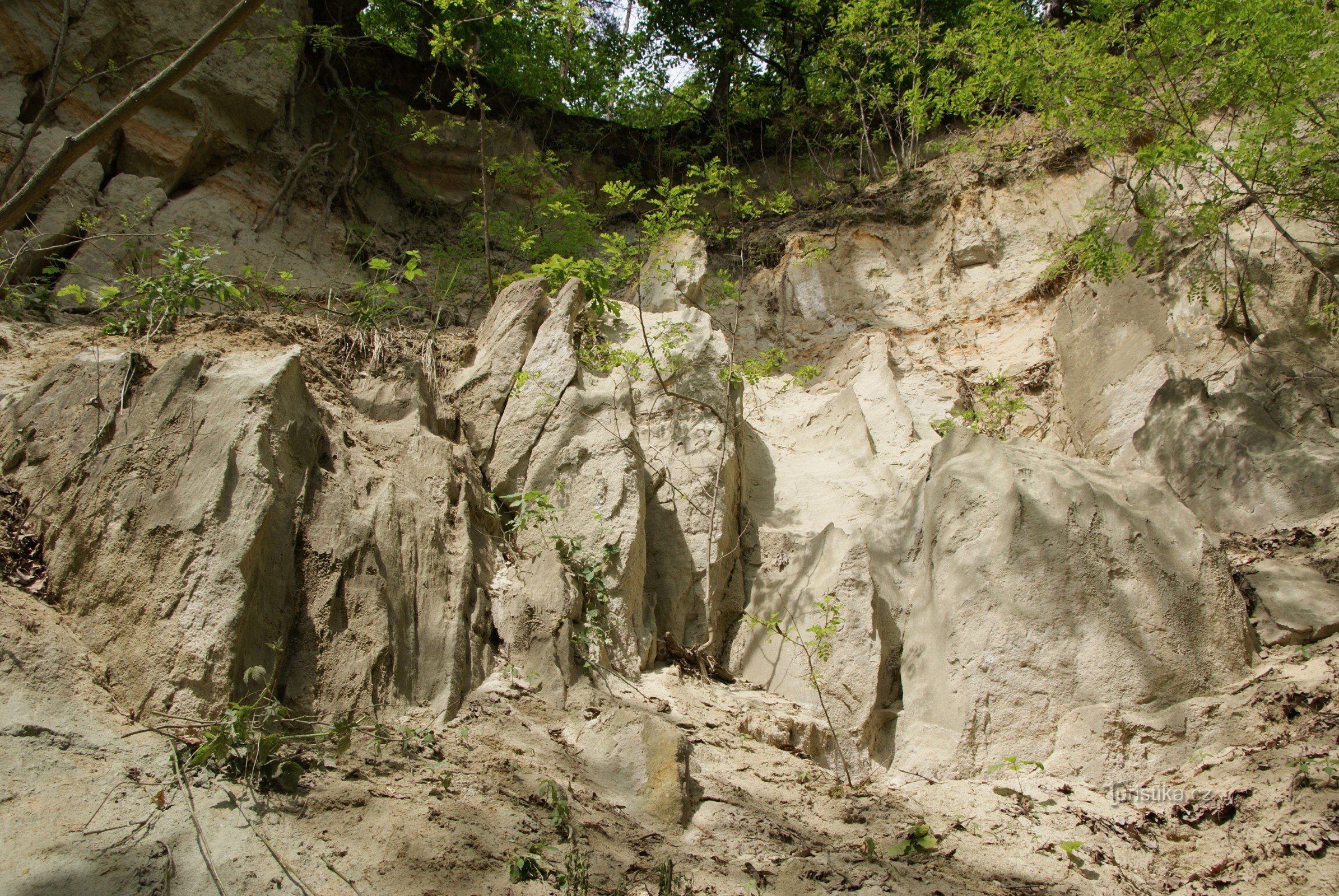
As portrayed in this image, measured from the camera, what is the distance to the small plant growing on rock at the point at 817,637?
4.96 m

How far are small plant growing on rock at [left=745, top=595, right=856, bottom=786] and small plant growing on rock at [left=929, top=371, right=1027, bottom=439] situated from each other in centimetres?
276

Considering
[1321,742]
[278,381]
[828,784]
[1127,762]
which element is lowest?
[828,784]

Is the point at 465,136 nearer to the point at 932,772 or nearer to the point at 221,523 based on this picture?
the point at 221,523

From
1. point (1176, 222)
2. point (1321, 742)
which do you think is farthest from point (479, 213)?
point (1321, 742)

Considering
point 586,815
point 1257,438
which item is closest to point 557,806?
point 586,815

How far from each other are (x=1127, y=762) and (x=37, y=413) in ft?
21.6

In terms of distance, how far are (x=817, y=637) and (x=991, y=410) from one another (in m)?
4.05

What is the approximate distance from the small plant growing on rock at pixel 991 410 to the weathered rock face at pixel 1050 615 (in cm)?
218

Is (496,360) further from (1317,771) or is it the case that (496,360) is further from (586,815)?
(1317,771)

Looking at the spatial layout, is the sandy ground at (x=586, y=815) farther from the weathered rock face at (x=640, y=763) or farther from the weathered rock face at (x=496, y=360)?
the weathered rock face at (x=496, y=360)

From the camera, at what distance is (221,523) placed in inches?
156

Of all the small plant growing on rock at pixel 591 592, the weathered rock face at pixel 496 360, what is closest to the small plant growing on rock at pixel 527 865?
the small plant growing on rock at pixel 591 592

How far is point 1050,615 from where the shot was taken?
4805mm

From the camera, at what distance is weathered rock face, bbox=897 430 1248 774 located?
4.58 m
